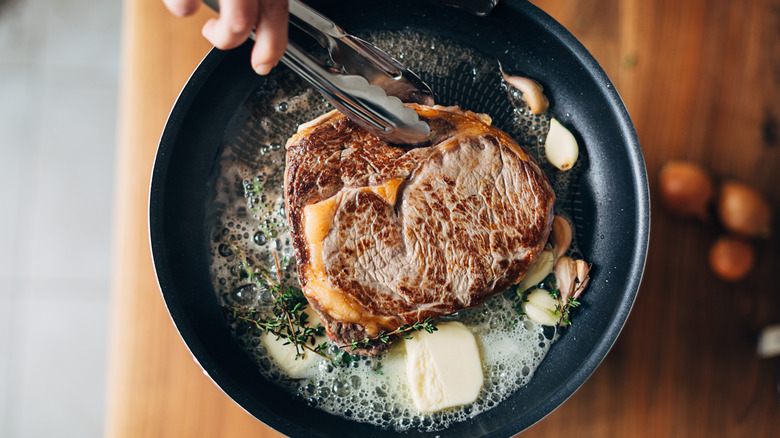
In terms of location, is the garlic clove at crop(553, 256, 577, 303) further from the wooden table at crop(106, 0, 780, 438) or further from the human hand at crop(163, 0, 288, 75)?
the human hand at crop(163, 0, 288, 75)

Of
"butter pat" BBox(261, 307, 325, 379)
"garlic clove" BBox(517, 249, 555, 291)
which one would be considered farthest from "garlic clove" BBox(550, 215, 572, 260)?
"butter pat" BBox(261, 307, 325, 379)

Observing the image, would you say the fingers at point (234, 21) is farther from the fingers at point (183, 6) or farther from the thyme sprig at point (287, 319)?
the thyme sprig at point (287, 319)

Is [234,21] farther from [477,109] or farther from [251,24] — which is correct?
[477,109]

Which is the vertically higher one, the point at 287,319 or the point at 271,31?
the point at 271,31
